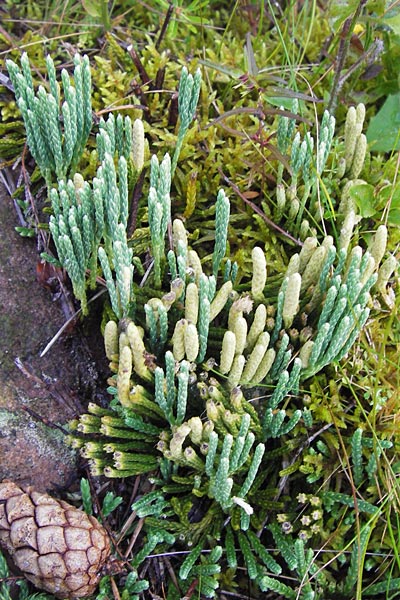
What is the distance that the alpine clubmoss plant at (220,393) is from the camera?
185cm

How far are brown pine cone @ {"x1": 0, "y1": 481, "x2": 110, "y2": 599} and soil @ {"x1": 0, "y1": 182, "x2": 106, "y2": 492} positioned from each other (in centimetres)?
20

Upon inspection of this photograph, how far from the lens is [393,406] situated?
6.82 feet

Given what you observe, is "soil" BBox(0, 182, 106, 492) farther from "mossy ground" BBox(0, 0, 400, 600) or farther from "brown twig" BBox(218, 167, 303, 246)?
"brown twig" BBox(218, 167, 303, 246)

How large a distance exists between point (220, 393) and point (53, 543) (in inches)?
26.1

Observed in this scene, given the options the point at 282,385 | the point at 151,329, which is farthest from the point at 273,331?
the point at 151,329

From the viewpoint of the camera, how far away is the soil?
2096 millimetres

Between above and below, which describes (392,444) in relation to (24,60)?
below

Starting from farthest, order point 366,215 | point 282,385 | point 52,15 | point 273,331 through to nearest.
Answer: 1. point 52,15
2. point 366,215
3. point 273,331
4. point 282,385

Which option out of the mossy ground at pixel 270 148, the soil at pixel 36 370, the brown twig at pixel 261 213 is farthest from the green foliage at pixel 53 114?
the brown twig at pixel 261 213

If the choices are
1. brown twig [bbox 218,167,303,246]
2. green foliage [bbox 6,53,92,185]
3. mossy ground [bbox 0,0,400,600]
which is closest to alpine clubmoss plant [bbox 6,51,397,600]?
mossy ground [bbox 0,0,400,600]

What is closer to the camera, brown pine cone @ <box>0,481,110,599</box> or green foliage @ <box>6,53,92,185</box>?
brown pine cone @ <box>0,481,110,599</box>

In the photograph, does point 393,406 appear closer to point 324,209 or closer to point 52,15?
point 324,209

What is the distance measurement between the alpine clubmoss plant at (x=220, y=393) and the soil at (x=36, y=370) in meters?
0.14

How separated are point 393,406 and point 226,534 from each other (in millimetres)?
708
